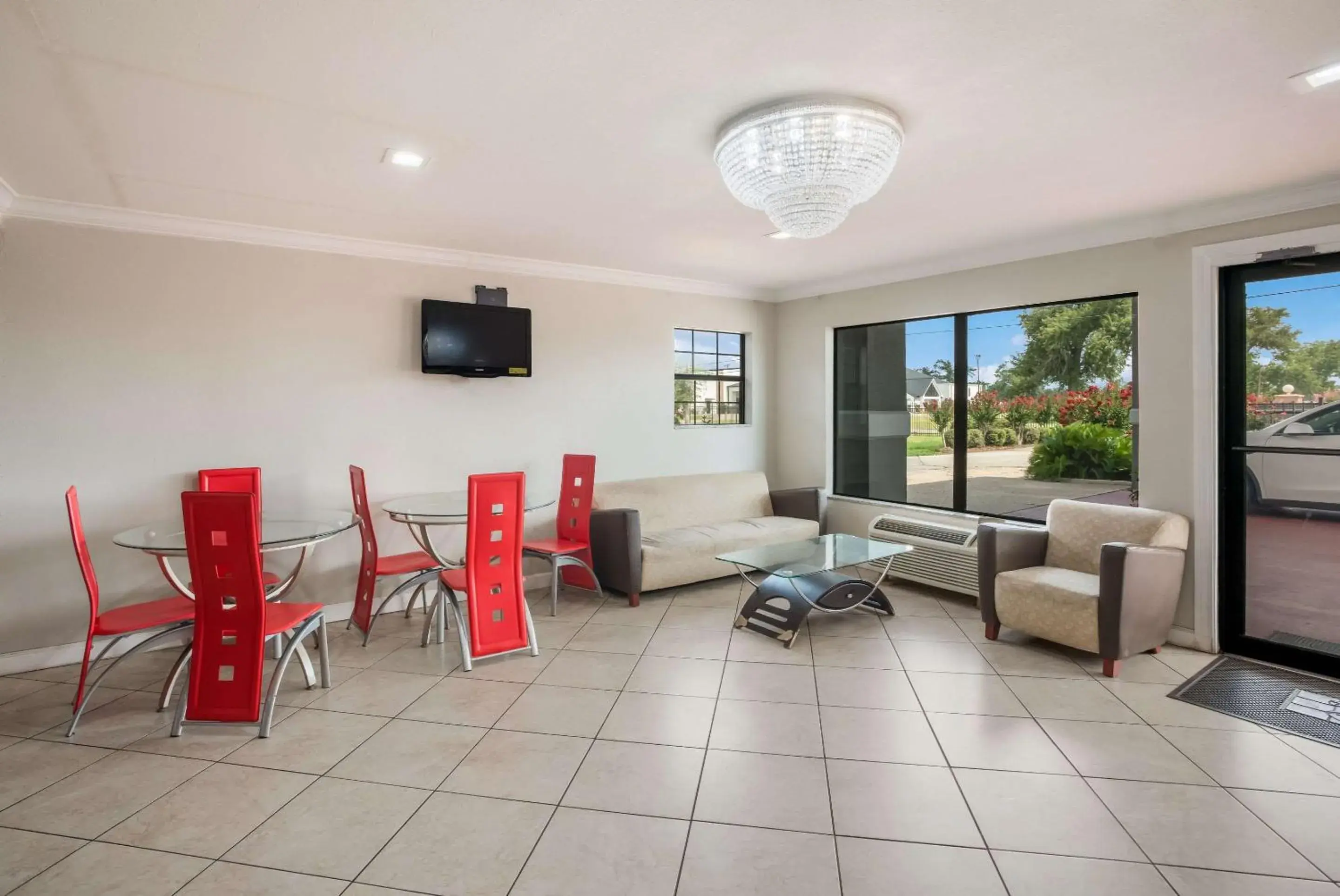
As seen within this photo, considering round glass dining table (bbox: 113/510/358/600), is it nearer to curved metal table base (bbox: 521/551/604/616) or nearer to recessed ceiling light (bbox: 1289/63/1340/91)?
curved metal table base (bbox: 521/551/604/616)

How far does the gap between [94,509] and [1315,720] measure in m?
6.09

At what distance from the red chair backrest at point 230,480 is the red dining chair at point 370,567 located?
1.70 ft

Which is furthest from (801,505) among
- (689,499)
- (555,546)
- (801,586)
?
(555,546)

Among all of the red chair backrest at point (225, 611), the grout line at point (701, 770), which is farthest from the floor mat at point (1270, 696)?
the red chair backrest at point (225, 611)

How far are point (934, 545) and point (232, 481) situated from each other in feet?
15.0

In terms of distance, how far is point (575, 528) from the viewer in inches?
195

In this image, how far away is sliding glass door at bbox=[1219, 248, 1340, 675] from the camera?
3.48 metres

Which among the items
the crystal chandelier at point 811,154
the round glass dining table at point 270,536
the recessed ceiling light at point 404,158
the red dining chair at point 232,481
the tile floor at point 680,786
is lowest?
Answer: the tile floor at point 680,786

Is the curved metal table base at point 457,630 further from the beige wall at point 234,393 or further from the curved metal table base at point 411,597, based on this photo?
the beige wall at point 234,393

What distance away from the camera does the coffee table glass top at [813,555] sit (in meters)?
4.01

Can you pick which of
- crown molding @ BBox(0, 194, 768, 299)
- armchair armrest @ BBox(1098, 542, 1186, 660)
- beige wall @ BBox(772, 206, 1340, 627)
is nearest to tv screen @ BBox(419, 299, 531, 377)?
crown molding @ BBox(0, 194, 768, 299)

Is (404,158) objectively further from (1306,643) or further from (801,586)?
(1306,643)

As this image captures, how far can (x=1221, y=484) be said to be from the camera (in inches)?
148

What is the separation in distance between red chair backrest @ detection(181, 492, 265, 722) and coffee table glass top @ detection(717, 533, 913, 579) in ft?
8.03
